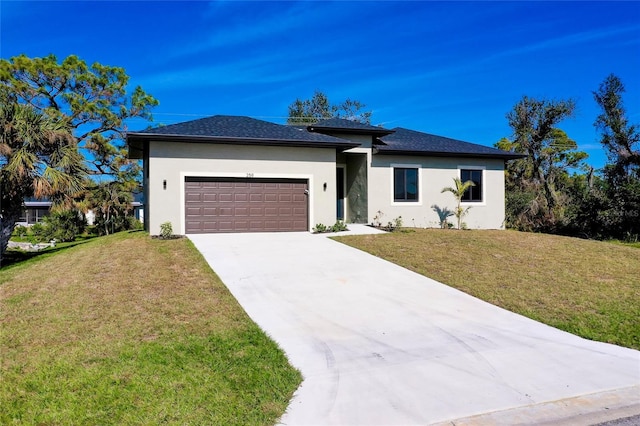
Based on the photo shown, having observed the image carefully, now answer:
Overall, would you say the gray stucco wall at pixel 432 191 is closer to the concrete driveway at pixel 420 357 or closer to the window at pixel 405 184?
the window at pixel 405 184

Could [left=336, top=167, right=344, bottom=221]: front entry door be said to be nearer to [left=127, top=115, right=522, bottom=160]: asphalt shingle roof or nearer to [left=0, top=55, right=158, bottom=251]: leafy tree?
[left=127, top=115, right=522, bottom=160]: asphalt shingle roof

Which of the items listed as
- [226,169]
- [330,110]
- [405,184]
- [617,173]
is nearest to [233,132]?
[226,169]

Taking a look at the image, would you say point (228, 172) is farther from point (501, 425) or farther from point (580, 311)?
point (501, 425)

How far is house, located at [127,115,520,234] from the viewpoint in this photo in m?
14.9

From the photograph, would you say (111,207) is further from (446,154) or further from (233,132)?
(446,154)

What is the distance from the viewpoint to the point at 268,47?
20.3 metres

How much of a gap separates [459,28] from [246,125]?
8.99 m

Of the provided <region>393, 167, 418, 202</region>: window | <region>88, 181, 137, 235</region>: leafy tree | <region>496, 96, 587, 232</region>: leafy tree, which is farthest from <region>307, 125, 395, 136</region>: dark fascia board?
<region>88, 181, 137, 235</region>: leafy tree

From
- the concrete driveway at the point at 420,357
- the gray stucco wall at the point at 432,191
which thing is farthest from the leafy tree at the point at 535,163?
the concrete driveway at the point at 420,357

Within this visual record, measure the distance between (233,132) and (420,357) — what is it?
1222cm

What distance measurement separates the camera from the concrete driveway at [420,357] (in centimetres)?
411

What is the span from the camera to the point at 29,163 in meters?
13.2

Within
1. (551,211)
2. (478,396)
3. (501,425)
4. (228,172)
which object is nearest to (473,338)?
(478,396)

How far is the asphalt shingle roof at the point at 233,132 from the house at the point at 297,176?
4cm
